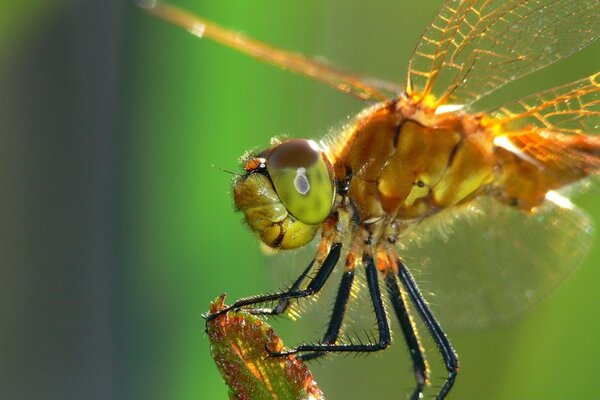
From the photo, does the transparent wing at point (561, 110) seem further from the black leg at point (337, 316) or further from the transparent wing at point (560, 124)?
the black leg at point (337, 316)

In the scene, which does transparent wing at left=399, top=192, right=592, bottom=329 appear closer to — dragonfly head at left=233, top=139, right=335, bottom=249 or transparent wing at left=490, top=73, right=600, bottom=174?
transparent wing at left=490, top=73, right=600, bottom=174

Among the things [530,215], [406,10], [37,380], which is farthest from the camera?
[37,380]

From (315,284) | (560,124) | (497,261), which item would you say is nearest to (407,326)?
(315,284)

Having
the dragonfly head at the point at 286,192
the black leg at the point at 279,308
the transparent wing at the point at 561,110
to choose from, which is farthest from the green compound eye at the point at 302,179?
the transparent wing at the point at 561,110

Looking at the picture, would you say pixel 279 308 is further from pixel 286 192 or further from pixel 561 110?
pixel 561 110

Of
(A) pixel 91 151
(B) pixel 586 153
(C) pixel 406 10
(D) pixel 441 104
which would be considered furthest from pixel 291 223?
(A) pixel 91 151

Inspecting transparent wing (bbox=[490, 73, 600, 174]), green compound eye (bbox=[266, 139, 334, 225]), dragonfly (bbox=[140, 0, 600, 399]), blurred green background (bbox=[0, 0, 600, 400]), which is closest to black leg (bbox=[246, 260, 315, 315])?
dragonfly (bbox=[140, 0, 600, 399])

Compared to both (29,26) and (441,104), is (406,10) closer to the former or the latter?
(441,104)
